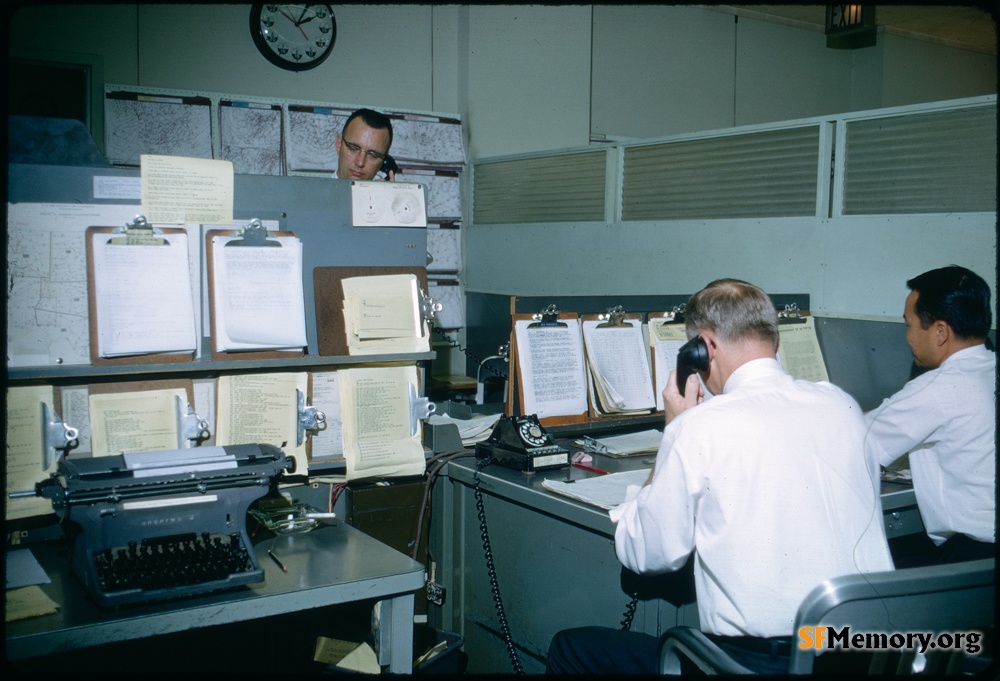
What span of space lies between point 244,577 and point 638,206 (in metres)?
2.38

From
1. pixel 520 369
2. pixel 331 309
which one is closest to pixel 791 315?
pixel 520 369

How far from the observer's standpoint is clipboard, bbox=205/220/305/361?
1612mm

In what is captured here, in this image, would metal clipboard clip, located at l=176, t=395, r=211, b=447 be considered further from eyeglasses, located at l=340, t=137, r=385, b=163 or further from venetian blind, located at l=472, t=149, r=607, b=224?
venetian blind, located at l=472, t=149, r=607, b=224

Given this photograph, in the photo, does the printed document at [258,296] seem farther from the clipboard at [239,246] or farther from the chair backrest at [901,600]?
the chair backrest at [901,600]

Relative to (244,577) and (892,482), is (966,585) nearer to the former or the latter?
(892,482)

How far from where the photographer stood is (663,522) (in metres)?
1.31

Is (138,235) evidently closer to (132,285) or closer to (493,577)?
(132,285)

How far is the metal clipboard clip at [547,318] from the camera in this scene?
207 centimetres

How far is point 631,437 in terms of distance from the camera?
2160 mm

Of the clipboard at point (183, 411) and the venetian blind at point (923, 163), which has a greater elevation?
the venetian blind at point (923, 163)

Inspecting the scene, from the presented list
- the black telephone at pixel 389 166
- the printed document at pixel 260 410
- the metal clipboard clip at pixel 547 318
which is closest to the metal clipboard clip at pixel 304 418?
the printed document at pixel 260 410

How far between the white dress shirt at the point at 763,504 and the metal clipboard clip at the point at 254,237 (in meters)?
0.94

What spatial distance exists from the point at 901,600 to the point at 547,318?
4.02 feet

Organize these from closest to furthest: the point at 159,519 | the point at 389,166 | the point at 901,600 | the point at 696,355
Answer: the point at 901,600
the point at 159,519
the point at 696,355
the point at 389,166
